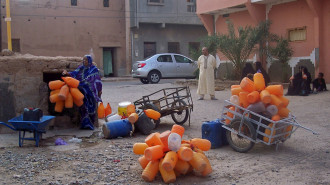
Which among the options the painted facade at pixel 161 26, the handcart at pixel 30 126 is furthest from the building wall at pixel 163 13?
the handcart at pixel 30 126

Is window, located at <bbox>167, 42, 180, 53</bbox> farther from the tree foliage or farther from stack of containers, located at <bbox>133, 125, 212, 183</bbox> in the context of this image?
stack of containers, located at <bbox>133, 125, 212, 183</bbox>

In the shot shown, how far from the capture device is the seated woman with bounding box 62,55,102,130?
739 cm

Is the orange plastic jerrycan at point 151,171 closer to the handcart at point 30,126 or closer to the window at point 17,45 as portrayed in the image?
the handcart at point 30,126

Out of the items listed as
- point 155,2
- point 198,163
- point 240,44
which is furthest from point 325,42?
point 155,2

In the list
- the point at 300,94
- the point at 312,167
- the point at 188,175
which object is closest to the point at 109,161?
the point at 188,175

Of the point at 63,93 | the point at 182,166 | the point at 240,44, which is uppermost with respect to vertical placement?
the point at 240,44

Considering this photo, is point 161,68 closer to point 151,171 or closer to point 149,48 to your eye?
point 149,48

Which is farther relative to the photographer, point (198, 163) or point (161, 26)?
point (161, 26)

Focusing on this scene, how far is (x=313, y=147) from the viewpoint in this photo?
591 centimetres

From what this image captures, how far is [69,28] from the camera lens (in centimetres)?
2538

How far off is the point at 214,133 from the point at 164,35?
22.9 m

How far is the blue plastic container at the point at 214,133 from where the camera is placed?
5999mm

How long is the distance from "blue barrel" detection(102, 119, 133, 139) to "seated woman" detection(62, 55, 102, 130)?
2.66ft

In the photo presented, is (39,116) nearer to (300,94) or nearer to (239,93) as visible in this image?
(239,93)
